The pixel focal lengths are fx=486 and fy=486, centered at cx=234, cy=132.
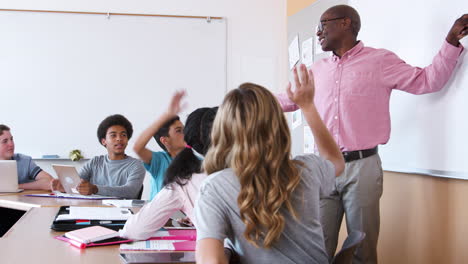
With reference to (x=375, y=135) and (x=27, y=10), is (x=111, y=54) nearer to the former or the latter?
(x=27, y=10)

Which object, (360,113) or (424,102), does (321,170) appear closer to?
Answer: (360,113)

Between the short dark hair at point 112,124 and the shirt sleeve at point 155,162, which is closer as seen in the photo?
the shirt sleeve at point 155,162

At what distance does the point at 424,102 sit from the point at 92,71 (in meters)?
3.16

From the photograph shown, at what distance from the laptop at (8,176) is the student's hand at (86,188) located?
1.72 ft

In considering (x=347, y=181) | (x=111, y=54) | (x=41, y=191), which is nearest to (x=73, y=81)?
(x=111, y=54)

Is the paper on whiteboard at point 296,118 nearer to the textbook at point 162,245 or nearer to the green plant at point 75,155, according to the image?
the green plant at point 75,155

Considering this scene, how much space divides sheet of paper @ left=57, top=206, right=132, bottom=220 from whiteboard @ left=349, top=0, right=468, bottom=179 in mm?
1478

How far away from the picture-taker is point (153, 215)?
1730 millimetres

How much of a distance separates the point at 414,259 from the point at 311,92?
1.51 m

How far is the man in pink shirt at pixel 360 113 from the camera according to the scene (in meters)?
2.29

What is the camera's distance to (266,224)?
1.23 meters

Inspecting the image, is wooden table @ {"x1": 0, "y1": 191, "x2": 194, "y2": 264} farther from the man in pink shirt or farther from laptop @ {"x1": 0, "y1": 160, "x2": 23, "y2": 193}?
the man in pink shirt

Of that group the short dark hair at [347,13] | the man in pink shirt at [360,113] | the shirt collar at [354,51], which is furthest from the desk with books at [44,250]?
the short dark hair at [347,13]

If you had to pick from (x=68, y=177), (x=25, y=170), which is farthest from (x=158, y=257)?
(x=25, y=170)
